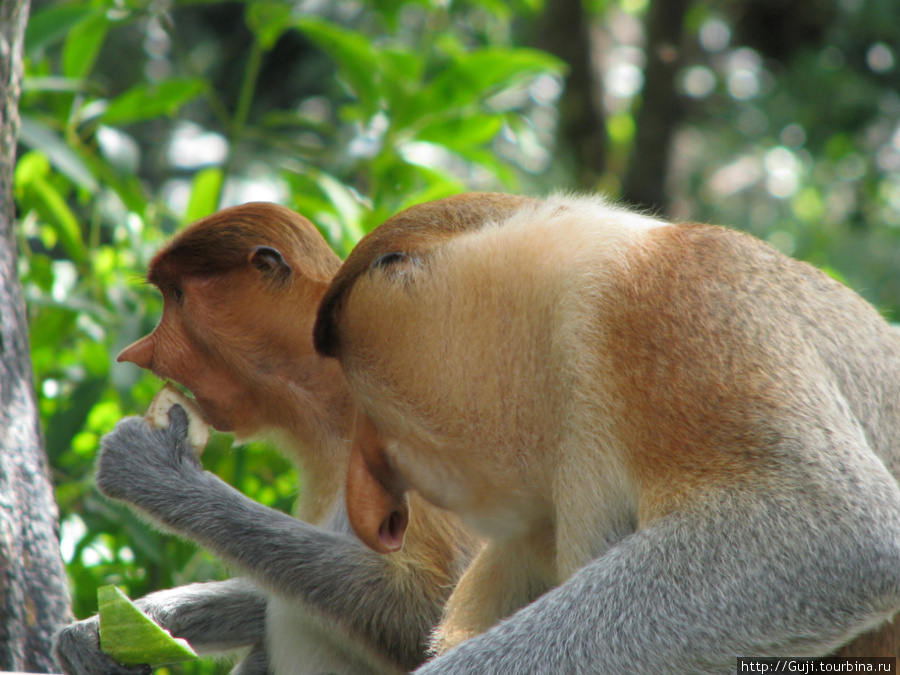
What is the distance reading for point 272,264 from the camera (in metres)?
2.55

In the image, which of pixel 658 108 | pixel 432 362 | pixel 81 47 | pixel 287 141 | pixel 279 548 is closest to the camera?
pixel 432 362

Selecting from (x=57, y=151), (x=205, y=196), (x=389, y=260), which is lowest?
(x=205, y=196)

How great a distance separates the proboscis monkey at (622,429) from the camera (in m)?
1.45

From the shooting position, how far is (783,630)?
4.73 feet

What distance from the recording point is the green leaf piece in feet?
6.01

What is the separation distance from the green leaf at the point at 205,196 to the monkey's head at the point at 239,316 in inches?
46.1

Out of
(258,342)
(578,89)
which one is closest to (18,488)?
(258,342)

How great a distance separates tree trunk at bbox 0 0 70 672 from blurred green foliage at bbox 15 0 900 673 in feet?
2.11

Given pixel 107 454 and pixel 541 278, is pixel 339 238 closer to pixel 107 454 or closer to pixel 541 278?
pixel 107 454

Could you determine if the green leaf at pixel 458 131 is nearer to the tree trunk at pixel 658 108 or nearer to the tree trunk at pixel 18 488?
the tree trunk at pixel 18 488

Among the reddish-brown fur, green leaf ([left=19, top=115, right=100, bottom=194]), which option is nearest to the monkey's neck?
the reddish-brown fur

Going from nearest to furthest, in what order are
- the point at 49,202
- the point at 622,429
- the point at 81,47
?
the point at 622,429 < the point at 49,202 < the point at 81,47

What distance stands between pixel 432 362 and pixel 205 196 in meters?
2.27

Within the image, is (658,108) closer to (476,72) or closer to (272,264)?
(476,72)
